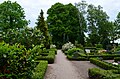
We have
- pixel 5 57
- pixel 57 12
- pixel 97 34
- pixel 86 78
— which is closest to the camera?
pixel 5 57

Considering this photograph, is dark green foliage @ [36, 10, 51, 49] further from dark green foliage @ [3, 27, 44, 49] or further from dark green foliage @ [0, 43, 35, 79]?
dark green foliage @ [0, 43, 35, 79]

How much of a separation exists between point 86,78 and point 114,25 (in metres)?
43.1

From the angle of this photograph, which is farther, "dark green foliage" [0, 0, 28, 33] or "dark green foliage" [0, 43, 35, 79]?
"dark green foliage" [0, 0, 28, 33]

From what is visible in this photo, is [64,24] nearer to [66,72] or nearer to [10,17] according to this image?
[10,17]

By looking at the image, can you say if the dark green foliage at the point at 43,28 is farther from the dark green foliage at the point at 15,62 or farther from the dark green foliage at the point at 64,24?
the dark green foliage at the point at 15,62

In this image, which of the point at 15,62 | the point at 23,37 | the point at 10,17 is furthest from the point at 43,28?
the point at 15,62

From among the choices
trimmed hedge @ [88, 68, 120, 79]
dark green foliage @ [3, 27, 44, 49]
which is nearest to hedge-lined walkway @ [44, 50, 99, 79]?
trimmed hedge @ [88, 68, 120, 79]

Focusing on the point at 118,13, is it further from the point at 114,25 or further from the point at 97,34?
the point at 97,34

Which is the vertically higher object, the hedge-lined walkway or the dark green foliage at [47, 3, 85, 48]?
the dark green foliage at [47, 3, 85, 48]

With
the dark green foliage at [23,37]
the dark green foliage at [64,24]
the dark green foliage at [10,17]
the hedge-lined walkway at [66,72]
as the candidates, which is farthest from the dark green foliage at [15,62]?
the dark green foliage at [64,24]

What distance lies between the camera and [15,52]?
5230 millimetres

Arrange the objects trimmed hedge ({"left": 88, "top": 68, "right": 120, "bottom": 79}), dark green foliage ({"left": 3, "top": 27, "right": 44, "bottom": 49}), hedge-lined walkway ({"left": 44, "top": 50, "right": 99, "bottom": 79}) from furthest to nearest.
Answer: dark green foliage ({"left": 3, "top": 27, "right": 44, "bottom": 49}) < hedge-lined walkway ({"left": 44, "top": 50, "right": 99, "bottom": 79}) < trimmed hedge ({"left": 88, "top": 68, "right": 120, "bottom": 79})

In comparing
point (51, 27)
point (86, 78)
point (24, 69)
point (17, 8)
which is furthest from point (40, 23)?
point (24, 69)

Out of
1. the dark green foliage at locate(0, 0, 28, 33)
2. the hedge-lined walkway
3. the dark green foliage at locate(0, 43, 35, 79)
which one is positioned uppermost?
the dark green foliage at locate(0, 0, 28, 33)
